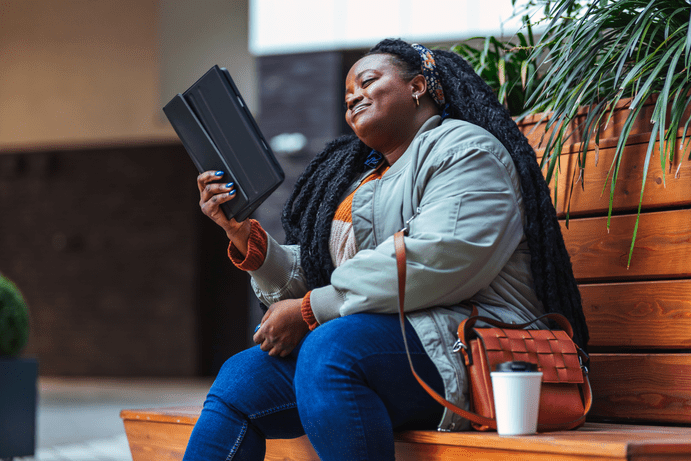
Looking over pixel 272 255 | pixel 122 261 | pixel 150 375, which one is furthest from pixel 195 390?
pixel 272 255

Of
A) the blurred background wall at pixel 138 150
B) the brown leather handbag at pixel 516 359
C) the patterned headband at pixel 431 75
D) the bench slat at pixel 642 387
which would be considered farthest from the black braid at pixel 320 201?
the blurred background wall at pixel 138 150

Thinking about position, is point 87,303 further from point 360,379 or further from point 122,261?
point 360,379

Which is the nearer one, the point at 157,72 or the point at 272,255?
the point at 272,255

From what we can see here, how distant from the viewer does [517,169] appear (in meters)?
1.57

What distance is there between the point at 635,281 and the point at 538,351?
550mm

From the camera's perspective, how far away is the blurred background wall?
6688 mm

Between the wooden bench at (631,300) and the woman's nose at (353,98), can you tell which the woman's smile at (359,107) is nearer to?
the woman's nose at (353,98)

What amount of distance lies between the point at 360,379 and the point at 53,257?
9.15 metres

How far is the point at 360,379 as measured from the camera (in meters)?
1.37

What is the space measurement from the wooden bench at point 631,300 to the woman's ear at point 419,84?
0.50 metres

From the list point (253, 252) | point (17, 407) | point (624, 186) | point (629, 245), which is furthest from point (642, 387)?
point (17, 407)

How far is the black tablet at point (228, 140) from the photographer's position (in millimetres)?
1579

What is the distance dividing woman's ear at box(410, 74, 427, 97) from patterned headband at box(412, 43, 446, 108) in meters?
0.01

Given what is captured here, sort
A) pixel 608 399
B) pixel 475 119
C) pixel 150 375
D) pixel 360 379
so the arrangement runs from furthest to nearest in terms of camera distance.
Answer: pixel 150 375
pixel 608 399
pixel 475 119
pixel 360 379
